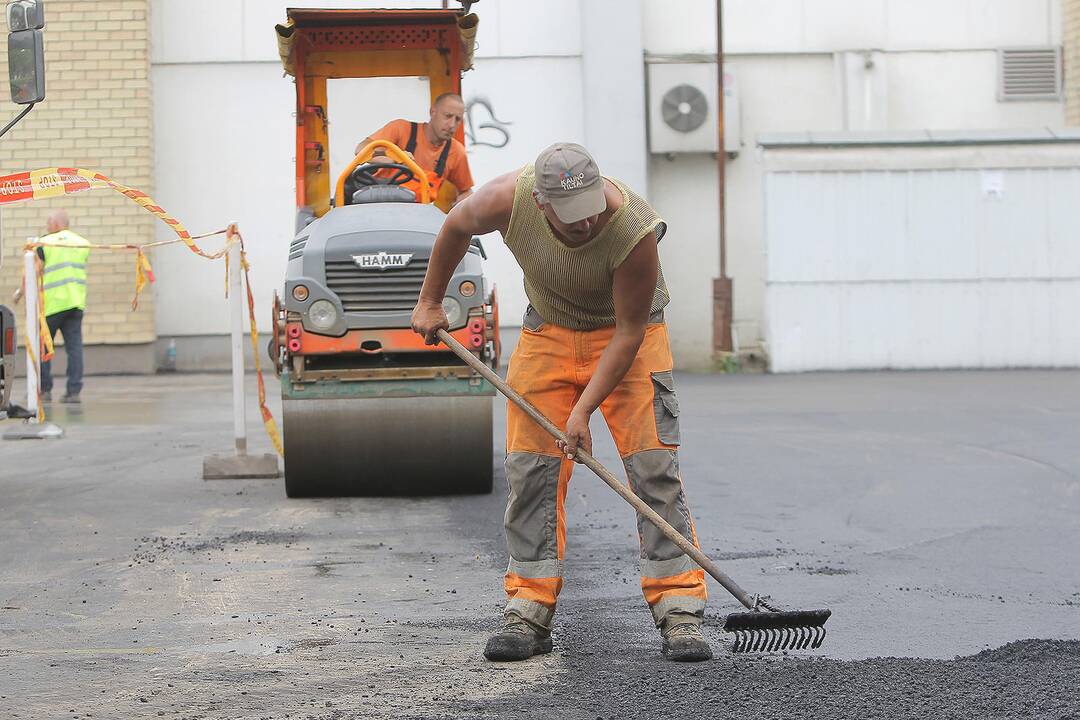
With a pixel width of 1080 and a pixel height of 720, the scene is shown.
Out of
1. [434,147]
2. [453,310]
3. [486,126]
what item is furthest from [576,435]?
[486,126]

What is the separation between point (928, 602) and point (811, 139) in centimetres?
1358

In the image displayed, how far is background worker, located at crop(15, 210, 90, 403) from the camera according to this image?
15430 mm

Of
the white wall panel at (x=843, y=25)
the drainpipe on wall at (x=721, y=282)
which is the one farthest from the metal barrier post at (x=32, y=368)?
the white wall panel at (x=843, y=25)

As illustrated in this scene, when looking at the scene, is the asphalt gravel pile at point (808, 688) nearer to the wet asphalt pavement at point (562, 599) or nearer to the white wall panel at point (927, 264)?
the wet asphalt pavement at point (562, 599)

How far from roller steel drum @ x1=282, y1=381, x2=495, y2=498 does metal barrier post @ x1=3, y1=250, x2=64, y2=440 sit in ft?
13.7

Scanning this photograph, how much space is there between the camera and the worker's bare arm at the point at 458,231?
5289 mm

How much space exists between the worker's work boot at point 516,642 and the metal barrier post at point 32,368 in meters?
7.89

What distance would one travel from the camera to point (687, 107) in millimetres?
20484

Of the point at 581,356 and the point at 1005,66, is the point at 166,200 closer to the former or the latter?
the point at 1005,66

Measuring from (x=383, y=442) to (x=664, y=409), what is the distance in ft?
11.7

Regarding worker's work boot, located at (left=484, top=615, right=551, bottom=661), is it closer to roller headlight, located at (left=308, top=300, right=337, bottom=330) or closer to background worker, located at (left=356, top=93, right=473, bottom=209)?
roller headlight, located at (left=308, top=300, right=337, bottom=330)

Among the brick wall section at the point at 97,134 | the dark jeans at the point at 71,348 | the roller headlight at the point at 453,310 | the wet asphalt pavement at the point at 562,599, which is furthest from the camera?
the brick wall section at the point at 97,134

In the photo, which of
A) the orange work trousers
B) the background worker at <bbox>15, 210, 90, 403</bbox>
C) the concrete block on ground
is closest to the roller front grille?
the concrete block on ground

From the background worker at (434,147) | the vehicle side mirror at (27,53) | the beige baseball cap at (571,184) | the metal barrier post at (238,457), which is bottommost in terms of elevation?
the metal barrier post at (238,457)
